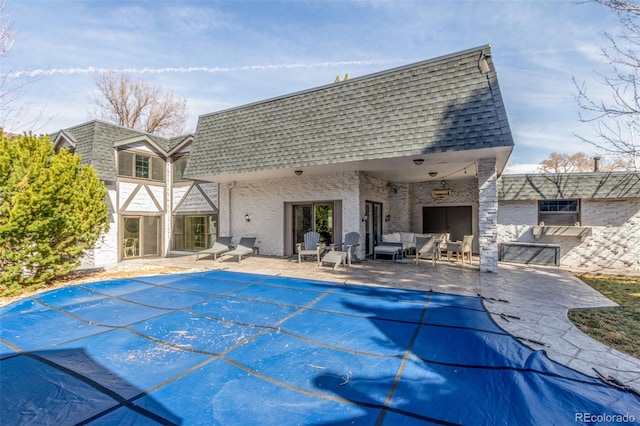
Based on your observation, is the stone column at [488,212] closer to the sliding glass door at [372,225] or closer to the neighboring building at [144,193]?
the sliding glass door at [372,225]

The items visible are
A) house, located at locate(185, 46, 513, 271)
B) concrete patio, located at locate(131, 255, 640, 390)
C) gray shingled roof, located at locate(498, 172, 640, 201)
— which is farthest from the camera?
gray shingled roof, located at locate(498, 172, 640, 201)

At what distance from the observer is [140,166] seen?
12.9 meters

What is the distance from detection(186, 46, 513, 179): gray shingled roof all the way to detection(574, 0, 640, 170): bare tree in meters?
1.85

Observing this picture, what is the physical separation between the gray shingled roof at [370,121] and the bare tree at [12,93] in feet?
15.5

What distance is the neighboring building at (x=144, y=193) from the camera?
11.6 meters

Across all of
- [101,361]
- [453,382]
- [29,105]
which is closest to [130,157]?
[29,105]

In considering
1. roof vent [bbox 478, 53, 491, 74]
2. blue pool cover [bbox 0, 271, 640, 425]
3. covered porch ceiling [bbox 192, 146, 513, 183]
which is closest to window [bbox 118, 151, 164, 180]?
covered porch ceiling [bbox 192, 146, 513, 183]

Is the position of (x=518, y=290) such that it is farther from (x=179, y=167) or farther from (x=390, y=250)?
(x=179, y=167)

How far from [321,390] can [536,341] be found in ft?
9.85

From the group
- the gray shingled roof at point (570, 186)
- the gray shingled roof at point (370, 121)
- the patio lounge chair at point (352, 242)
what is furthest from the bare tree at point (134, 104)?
the gray shingled roof at point (570, 186)

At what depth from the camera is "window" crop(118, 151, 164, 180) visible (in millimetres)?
12266

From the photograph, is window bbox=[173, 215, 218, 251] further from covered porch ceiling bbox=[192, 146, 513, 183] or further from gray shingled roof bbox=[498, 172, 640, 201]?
gray shingled roof bbox=[498, 172, 640, 201]

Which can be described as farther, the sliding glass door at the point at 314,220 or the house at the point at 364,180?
the sliding glass door at the point at 314,220

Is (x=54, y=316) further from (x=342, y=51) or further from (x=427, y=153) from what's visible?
(x=342, y=51)
